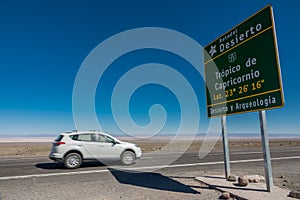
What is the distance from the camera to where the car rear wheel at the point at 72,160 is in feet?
36.9

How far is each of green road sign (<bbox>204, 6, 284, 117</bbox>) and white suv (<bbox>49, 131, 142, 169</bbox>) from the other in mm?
5631

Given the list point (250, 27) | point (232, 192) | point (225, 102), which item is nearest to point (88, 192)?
point (232, 192)

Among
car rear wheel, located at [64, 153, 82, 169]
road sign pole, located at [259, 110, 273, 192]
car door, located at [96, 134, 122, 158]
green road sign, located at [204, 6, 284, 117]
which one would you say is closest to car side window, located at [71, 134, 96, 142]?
car door, located at [96, 134, 122, 158]

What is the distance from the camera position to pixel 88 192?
665 cm

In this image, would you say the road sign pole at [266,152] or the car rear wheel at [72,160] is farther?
the car rear wheel at [72,160]

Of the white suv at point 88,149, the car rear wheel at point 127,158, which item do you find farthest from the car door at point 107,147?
the car rear wheel at point 127,158

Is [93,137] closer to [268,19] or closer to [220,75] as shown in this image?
[220,75]

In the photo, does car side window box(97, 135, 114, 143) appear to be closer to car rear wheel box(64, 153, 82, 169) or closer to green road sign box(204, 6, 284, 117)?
car rear wheel box(64, 153, 82, 169)

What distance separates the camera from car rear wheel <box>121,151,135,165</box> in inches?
481

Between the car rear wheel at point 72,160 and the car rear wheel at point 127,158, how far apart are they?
6.99 ft

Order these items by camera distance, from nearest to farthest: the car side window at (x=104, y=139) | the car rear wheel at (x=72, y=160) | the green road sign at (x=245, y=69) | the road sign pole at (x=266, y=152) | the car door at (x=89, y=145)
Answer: the green road sign at (x=245, y=69), the road sign pole at (x=266, y=152), the car rear wheel at (x=72, y=160), the car door at (x=89, y=145), the car side window at (x=104, y=139)

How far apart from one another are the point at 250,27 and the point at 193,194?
4.75m

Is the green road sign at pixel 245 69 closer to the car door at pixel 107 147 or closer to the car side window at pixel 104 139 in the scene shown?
the car door at pixel 107 147

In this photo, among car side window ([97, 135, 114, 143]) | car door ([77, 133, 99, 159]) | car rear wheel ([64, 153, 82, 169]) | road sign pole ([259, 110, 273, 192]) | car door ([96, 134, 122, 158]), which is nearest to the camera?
road sign pole ([259, 110, 273, 192])
